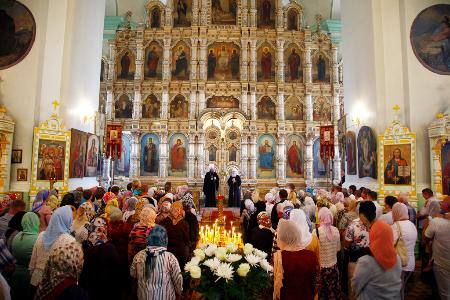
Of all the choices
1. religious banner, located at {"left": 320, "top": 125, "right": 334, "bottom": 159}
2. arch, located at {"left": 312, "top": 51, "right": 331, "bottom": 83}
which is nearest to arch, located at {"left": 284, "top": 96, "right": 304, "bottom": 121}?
arch, located at {"left": 312, "top": 51, "right": 331, "bottom": 83}

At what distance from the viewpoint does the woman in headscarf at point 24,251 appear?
362 centimetres

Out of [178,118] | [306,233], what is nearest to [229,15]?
[178,118]

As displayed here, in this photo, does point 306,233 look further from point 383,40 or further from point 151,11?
point 151,11

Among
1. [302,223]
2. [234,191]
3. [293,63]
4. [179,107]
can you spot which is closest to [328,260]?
[302,223]

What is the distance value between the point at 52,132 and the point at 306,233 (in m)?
8.87

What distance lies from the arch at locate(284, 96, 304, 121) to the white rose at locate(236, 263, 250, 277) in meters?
17.4

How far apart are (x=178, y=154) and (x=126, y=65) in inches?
257

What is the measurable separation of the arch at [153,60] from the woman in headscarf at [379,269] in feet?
60.7

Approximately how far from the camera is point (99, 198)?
721 centimetres

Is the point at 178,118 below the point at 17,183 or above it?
above

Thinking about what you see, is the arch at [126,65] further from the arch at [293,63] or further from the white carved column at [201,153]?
the arch at [293,63]

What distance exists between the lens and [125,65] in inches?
771

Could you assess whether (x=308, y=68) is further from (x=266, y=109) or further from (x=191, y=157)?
(x=191, y=157)

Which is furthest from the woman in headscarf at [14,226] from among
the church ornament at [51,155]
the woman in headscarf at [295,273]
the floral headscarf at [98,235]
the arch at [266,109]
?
the arch at [266,109]
